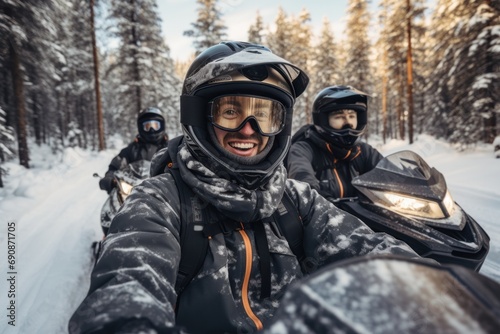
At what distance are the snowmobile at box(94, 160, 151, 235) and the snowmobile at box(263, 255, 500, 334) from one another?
380 cm

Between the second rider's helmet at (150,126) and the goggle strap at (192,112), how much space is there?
4887 millimetres

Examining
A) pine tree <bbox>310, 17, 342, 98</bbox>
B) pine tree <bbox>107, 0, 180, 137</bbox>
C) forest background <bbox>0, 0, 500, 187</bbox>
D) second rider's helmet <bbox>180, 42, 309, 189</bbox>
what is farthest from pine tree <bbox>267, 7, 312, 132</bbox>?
second rider's helmet <bbox>180, 42, 309, 189</bbox>

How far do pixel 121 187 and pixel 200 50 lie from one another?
77.6ft

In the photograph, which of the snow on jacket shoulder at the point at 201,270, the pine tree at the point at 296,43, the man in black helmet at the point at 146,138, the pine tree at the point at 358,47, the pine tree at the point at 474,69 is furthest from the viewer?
the pine tree at the point at 296,43

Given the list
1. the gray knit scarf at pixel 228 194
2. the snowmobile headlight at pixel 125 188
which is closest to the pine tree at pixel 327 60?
the snowmobile headlight at pixel 125 188

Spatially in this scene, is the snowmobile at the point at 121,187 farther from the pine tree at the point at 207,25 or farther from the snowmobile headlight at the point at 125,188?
the pine tree at the point at 207,25

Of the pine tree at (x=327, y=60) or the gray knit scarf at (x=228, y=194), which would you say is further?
the pine tree at (x=327, y=60)

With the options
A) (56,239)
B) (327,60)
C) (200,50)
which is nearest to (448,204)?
(56,239)

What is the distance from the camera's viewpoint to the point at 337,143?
414 centimetres

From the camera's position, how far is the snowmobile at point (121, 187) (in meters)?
4.22

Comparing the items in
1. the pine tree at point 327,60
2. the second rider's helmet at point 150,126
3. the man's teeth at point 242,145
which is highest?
the pine tree at point 327,60

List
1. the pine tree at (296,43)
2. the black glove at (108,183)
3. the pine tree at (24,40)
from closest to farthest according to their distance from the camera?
the black glove at (108,183) → the pine tree at (24,40) → the pine tree at (296,43)

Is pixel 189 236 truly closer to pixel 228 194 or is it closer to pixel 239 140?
pixel 228 194

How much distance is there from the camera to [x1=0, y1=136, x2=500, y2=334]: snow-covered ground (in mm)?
3111
